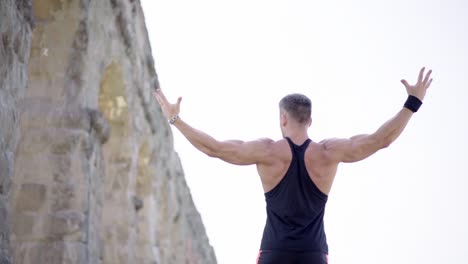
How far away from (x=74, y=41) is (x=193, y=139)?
119 inches

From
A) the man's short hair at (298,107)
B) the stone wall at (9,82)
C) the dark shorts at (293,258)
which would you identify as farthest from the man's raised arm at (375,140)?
the stone wall at (9,82)

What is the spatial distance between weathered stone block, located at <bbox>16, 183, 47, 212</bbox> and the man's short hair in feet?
9.15

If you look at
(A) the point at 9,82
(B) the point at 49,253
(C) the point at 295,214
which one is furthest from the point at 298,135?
(B) the point at 49,253

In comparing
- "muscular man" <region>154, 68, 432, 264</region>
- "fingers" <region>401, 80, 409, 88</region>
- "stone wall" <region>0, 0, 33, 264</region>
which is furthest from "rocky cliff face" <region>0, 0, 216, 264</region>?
"fingers" <region>401, 80, 409, 88</region>

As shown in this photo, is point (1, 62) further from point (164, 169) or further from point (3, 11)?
point (164, 169)

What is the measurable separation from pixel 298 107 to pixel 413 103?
554mm

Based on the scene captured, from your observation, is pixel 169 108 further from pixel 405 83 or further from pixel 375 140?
pixel 405 83

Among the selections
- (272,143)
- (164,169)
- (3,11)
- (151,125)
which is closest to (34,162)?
(3,11)

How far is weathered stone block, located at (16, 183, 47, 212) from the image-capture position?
5.67m

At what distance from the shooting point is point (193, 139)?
362cm

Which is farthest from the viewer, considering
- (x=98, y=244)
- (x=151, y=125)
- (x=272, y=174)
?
(x=151, y=125)

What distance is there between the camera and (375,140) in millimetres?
3514

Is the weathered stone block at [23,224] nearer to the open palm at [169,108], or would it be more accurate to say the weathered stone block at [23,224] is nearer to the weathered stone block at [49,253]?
the weathered stone block at [49,253]

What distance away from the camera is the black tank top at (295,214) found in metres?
3.29
